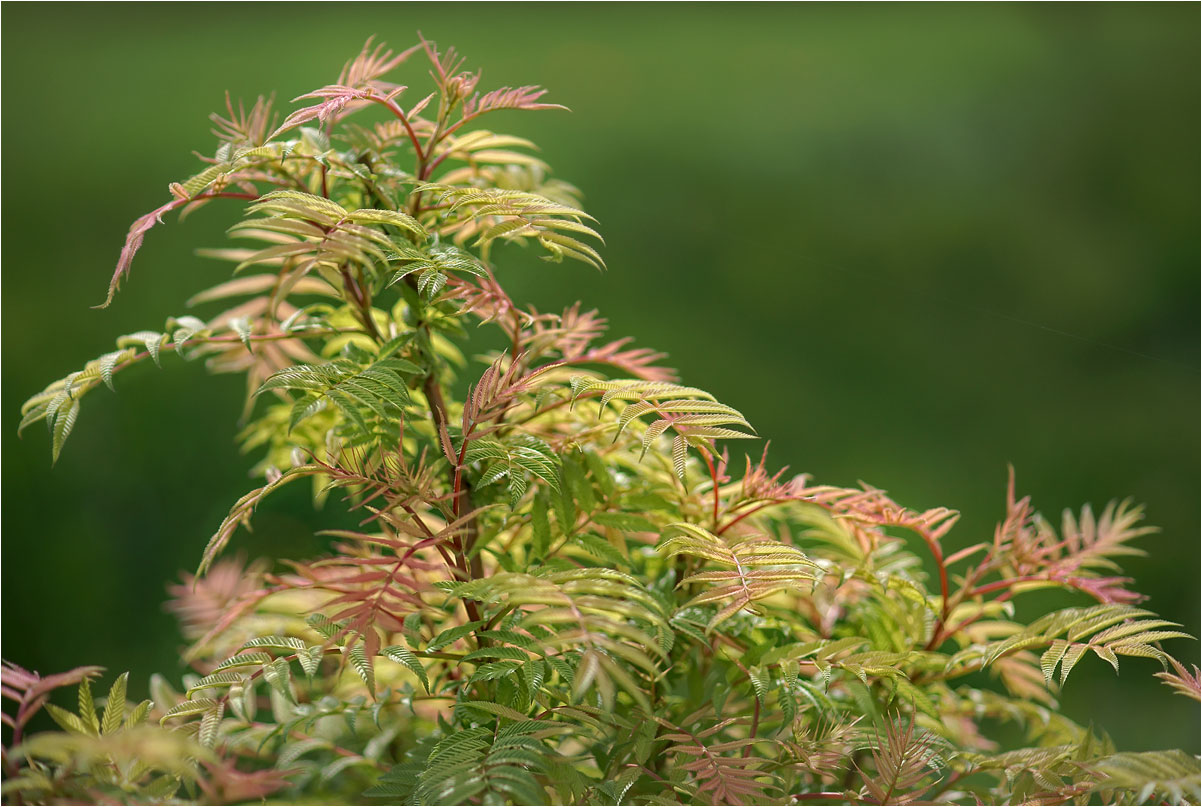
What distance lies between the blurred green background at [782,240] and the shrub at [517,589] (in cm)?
69

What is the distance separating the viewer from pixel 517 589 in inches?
14.9

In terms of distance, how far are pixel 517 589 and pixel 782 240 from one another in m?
1.15

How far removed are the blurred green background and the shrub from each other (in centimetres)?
69

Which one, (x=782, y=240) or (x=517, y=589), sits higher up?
(x=782, y=240)

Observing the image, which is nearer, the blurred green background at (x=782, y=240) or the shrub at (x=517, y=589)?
the shrub at (x=517, y=589)

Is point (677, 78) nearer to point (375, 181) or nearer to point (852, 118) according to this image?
point (852, 118)

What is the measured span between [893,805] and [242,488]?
1017 mm

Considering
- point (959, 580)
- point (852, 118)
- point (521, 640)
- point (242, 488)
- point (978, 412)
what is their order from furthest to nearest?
point (852, 118), point (978, 412), point (242, 488), point (959, 580), point (521, 640)

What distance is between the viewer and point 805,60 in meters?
1.54

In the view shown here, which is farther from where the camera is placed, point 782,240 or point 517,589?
point 782,240

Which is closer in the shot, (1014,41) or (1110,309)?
(1110,309)

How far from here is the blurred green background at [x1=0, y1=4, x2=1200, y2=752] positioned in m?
1.25

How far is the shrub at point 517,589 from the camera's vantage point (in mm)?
401

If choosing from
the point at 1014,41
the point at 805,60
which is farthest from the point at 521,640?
the point at 1014,41
